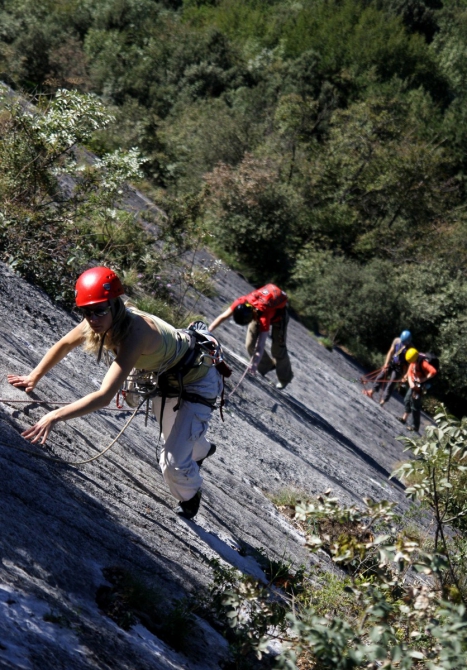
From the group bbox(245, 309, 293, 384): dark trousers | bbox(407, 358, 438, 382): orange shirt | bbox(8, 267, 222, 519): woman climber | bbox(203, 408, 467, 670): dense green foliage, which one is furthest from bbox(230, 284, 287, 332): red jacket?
bbox(407, 358, 438, 382): orange shirt

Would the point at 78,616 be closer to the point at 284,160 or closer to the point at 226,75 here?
the point at 284,160

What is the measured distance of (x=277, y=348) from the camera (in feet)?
37.4

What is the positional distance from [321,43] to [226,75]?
1034 cm

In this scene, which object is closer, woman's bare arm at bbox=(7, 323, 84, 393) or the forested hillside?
woman's bare arm at bbox=(7, 323, 84, 393)

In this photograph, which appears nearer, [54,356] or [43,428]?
[43,428]

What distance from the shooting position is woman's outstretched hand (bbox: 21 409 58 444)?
402 cm

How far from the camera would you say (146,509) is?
4.80m

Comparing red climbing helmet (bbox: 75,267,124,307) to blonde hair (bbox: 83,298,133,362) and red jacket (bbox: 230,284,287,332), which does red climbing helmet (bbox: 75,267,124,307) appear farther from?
red jacket (bbox: 230,284,287,332)

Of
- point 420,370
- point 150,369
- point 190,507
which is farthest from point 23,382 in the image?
point 420,370

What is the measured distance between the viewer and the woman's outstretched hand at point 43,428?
402 cm

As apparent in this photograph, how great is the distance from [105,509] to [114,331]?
1.01 m

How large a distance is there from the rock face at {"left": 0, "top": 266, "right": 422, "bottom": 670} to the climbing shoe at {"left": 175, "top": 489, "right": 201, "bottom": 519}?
7cm

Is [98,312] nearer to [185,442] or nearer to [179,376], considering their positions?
[179,376]

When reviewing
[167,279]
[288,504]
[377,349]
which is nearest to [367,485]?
[288,504]
